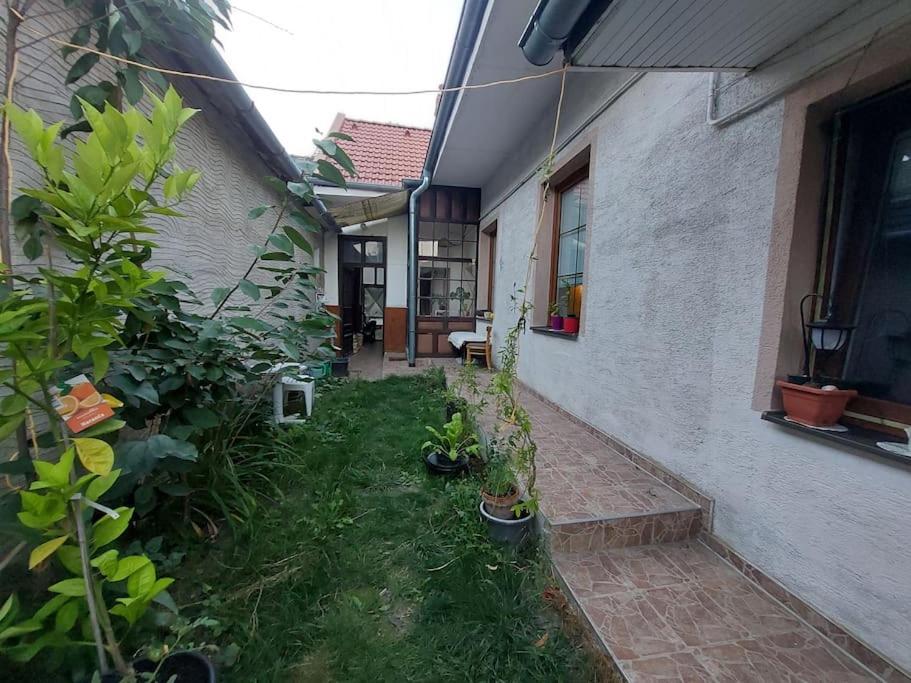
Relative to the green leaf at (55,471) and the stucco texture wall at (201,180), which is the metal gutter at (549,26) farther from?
the green leaf at (55,471)

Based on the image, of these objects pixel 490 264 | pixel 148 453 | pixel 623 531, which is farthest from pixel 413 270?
pixel 148 453

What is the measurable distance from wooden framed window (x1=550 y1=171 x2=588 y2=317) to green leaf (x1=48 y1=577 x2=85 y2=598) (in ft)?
11.6

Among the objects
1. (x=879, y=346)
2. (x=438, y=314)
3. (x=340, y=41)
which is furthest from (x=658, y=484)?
(x=438, y=314)

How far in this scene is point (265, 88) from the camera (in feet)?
5.61

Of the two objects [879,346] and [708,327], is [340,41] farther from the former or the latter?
[879,346]

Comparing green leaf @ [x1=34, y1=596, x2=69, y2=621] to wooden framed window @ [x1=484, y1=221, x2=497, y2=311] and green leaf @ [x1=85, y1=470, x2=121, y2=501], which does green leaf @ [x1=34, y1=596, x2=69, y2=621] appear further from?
wooden framed window @ [x1=484, y1=221, x2=497, y2=311]

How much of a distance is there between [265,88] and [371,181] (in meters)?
5.60

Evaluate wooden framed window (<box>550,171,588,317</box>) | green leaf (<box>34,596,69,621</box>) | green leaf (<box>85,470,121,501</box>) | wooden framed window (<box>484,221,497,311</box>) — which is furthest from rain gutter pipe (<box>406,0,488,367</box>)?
green leaf (<box>34,596,69,621</box>)

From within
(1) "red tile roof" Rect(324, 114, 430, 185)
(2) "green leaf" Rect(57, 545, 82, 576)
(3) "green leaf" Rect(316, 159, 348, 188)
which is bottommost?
(2) "green leaf" Rect(57, 545, 82, 576)

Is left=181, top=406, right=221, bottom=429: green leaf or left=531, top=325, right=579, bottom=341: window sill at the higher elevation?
left=531, top=325, right=579, bottom=341: window sill

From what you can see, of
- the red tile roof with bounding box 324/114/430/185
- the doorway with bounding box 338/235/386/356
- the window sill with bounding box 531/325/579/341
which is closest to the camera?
the window sill with bounding box 531/325/579/341

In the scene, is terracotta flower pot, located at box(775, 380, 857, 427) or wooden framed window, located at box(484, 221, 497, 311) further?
wooden framed window, located at box(484, 221, 497, 311)

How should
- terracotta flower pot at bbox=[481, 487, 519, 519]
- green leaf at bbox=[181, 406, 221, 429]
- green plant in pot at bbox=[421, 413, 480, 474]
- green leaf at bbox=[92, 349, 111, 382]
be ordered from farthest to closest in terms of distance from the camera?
green plant in pot at bbox=[421, 413, 480, 474]
terracotta flower pot at bbox=[481, 487, 519, 519]
green leaf at bbox=[181, 406, 221, 429]
green leaf at bbox=[92, 349, 111, 382]

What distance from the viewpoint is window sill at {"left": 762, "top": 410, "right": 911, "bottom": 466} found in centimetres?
124
